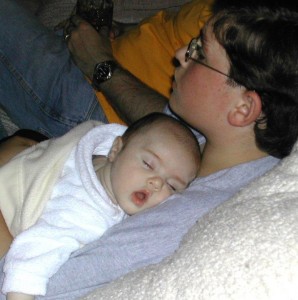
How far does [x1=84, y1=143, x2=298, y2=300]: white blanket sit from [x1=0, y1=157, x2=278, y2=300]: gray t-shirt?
14 cm

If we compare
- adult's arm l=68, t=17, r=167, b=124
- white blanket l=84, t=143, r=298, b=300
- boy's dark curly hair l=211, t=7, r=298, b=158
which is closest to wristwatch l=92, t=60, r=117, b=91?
adult's arm l=68, t=17, r=167, b=124

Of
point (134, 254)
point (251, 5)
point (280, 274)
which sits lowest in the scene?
point (134, 254)

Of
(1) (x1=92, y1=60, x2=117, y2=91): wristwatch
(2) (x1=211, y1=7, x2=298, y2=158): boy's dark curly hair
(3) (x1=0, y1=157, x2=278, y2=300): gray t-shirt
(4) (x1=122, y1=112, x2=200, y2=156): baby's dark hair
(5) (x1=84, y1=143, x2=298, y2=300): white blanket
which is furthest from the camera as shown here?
(1) (x1=92, y1=60, x2=117, y2=91): wristwatch

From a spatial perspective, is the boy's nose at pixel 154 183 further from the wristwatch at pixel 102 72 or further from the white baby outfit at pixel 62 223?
the wristwatch at pixel 102 72

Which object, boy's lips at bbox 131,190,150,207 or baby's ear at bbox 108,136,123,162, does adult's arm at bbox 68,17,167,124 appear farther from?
boy's lips at bbox 131,190,150,207

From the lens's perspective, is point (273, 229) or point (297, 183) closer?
point (273, 229)

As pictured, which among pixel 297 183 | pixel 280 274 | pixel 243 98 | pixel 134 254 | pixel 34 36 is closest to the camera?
pixel 280 274

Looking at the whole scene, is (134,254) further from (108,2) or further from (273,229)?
(108,2)

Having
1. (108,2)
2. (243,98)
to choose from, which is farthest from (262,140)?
(108,2)

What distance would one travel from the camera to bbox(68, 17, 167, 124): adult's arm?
1.96 metres

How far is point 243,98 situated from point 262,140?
0.39 ft

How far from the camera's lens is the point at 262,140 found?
4.96ft

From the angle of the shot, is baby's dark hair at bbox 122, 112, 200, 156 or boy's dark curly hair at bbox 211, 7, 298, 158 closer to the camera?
boy's dark curly hair at bbox 211, 7, 298, 158

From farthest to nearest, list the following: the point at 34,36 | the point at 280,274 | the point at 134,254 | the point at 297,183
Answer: the point at 34,36 → the point at 134,254 → the point at 297,183 → the point at 280,274
